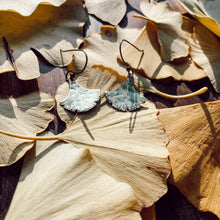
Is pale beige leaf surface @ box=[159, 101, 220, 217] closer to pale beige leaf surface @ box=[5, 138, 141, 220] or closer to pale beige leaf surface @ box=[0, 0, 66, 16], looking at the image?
pale beige leaf surface @ box=[5, 138, 141, 220]

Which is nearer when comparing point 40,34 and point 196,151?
point 196,151

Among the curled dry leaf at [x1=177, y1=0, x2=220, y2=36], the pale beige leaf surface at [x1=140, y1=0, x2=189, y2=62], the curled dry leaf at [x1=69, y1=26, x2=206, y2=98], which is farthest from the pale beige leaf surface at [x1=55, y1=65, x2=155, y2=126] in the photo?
the curled dry leaf at [x1=177, y1=0, x2=220, y2=36]

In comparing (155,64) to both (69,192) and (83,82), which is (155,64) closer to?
(83,82)

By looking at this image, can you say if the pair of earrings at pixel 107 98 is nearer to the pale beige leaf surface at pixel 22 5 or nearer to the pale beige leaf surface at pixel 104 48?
the pale beige leaf surface at pixel 104 48

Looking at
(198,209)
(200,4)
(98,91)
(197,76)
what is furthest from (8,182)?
(200,4)

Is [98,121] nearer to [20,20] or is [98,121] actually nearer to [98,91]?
[98,91]

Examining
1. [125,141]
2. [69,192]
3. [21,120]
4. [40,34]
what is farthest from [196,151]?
[40,34]

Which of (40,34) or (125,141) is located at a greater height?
(40,34)
